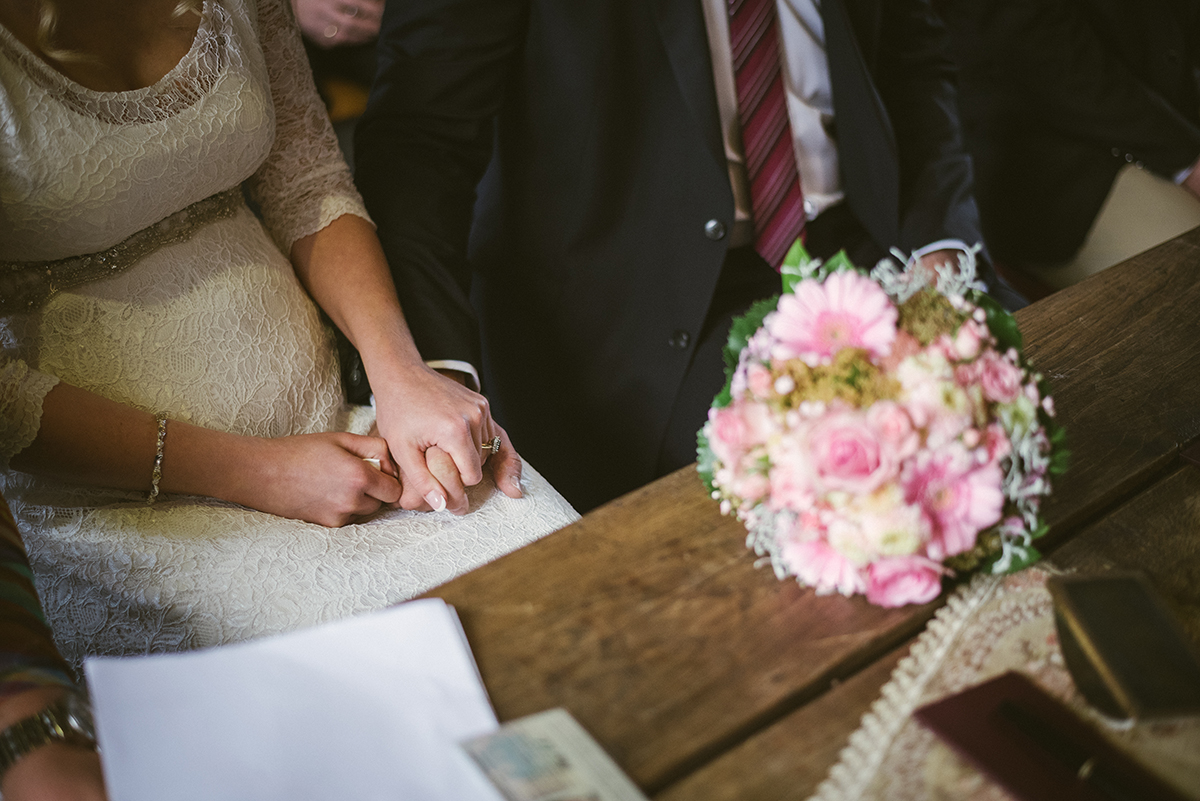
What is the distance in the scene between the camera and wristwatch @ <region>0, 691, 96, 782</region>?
660 millimetres

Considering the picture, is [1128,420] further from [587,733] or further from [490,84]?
[490,84]

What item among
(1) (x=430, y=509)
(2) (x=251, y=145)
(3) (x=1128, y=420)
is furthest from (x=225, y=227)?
(3) (x=1128, y=420)

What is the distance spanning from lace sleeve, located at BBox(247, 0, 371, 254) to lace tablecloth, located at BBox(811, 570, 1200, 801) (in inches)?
41.4

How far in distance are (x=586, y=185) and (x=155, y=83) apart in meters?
0.69

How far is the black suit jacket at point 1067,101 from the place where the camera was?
6.99 feet

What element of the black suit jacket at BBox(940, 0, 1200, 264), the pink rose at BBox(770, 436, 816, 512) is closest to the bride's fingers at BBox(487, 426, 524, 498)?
the pink rose at BBox(770, 436, 816, 512)

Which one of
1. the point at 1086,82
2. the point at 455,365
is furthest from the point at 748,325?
the point at 1086,82

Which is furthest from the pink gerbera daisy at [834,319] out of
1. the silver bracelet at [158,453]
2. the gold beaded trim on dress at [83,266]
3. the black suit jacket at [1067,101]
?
the black suit jacket at [1067,101]

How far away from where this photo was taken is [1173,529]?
0.81m

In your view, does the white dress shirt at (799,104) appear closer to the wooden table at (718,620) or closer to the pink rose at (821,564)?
the wooden table at (718,620)

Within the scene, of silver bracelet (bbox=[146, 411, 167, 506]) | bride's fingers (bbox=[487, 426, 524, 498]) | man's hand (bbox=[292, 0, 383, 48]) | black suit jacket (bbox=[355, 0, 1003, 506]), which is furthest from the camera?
man's hand (bbox=[292, 0, 383, 48])

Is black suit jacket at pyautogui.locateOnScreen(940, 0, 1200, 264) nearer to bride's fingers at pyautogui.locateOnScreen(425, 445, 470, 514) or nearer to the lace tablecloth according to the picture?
the lace tablecloth

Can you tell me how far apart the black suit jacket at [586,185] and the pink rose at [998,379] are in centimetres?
78

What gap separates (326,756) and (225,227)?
84cm
